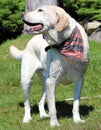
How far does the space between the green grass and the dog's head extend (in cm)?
137

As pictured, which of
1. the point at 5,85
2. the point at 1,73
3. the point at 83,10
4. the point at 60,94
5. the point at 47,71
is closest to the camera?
the point at 47,71

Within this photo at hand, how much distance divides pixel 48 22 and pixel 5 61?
32.4 feet

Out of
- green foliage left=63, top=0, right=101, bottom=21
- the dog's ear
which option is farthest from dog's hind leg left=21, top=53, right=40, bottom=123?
green foliage left=63, top=0, right=101, bottom=21

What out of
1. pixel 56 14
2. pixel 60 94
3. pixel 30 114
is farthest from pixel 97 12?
pixel 56 14

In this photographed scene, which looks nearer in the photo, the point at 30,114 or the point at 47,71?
the point at 47,71

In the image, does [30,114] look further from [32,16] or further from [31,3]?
[31,3]

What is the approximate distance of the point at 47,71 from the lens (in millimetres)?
8164

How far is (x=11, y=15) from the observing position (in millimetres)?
21328

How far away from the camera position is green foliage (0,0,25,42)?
21.2 metres

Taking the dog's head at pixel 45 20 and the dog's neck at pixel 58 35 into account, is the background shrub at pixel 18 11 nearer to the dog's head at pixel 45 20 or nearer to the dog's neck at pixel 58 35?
the dog's neck at pixel 58 35

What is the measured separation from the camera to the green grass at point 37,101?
8.05 meters

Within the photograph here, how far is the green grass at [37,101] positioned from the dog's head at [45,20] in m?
1.37

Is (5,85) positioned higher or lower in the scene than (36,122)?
lower

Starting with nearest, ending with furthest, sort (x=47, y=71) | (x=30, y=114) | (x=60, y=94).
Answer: (x=47, y=71) → (x=30, y=114) → (x=60, y=94)
